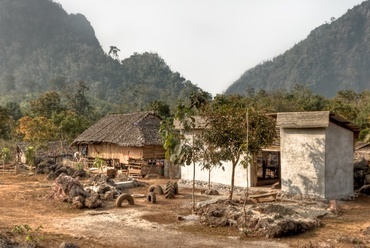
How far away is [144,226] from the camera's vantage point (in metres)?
15.9

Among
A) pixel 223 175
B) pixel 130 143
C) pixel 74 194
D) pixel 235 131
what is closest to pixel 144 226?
pixel 235 131

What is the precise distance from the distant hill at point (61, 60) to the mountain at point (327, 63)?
36.2m

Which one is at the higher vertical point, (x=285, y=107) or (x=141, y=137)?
(x=285, y=107)

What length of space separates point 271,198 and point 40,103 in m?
49.2

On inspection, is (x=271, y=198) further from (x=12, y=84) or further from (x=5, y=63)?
(x=5, y=63)

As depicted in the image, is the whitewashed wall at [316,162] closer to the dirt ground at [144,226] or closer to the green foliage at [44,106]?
the dirt ground at [144,226]

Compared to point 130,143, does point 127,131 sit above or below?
above

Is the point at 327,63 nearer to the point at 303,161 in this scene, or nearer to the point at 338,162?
the point at 338,162

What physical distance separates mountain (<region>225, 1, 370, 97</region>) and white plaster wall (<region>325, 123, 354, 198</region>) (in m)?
125

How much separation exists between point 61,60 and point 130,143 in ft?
438

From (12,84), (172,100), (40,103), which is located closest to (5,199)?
(40,103)

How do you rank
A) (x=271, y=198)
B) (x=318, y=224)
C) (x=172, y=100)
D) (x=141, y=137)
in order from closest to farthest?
(x=318, y=224)
(x=271, y=198)
(x=141, y=137)
(x=172, y=100)

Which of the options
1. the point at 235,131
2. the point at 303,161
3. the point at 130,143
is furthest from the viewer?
the point at 130,143

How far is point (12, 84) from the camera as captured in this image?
404 feet
